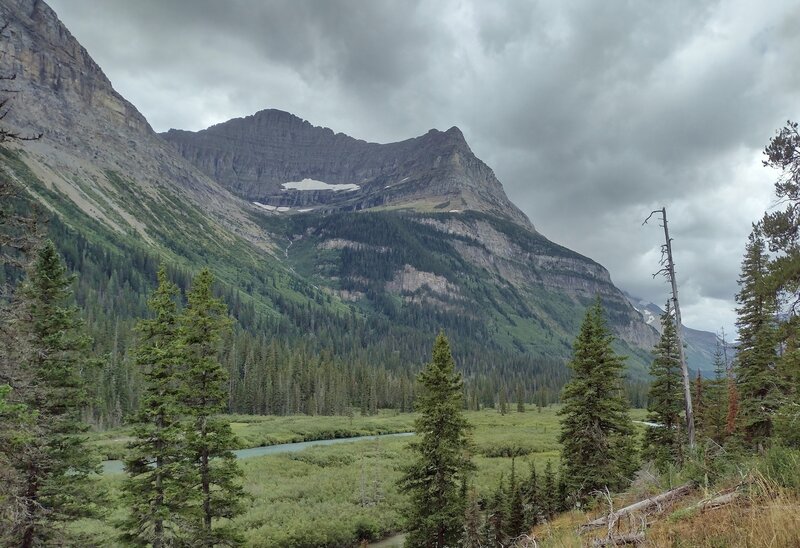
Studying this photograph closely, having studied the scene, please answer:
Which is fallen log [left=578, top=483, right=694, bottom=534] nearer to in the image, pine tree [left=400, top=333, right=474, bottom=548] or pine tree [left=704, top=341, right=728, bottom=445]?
pine tree [left=400, top=333, right=474, bottom=548]

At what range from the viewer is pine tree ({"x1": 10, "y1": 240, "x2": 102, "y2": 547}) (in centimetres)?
1681

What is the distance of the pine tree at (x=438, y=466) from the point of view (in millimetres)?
23359

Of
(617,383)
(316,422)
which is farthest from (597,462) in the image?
(316,422)

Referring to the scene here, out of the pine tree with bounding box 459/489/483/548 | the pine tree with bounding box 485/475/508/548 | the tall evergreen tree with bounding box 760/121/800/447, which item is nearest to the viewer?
the tall evergreen tree with bounding box 760/121/800/447

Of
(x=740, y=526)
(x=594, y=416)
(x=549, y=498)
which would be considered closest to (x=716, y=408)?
(x=549, y=498)

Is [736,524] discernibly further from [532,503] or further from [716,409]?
[716,409]

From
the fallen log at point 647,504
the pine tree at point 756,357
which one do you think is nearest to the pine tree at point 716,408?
the pine tree at point 756,357

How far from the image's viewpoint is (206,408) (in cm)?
1880

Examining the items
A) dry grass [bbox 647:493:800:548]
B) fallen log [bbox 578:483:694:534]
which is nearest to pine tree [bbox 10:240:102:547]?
fallen log [bbox 578:483:694:534]

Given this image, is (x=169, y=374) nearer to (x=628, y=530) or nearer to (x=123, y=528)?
(x=123, y=528)

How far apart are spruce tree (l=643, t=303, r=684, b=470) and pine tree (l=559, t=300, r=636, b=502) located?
20.4ft

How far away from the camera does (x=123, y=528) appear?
691 inches

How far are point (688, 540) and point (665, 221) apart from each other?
75.5 ft

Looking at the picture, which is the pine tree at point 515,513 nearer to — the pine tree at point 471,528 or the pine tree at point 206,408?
the pine tree at point 471,528
